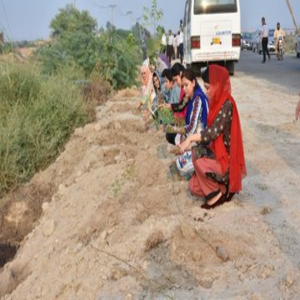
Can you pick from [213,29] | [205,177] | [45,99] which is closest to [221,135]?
[205,177]

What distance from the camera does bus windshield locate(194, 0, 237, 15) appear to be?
1398 centimetres

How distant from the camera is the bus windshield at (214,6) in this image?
14.0 metres

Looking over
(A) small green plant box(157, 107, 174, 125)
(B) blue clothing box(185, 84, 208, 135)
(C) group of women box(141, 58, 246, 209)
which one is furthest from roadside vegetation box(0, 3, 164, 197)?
(B) blue clothing box(185, 84, 208, 135)

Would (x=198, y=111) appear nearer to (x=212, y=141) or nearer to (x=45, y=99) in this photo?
(x=212, y=141)

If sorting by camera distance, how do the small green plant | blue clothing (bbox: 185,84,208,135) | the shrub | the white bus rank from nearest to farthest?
1. blue clothing (bbox: 185,84,208,135)
2. the small green plant
3. the shrub
4. the white bus

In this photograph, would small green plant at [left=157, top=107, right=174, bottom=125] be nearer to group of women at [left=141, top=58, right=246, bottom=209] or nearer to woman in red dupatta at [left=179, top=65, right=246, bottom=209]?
group of women at [left=141, top=58, right=246, bottom=209]

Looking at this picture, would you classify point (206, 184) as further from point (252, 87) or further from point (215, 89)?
point (252, 87)

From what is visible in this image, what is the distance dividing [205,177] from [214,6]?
10801 mm

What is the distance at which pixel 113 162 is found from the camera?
6.33 meters

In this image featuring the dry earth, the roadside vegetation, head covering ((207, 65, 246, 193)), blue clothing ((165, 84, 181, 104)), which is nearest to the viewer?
the dry earth

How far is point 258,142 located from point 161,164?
5.57 ft

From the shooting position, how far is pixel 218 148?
162 inches

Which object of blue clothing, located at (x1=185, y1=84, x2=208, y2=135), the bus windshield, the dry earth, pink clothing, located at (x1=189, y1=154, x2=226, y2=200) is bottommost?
the dry earth

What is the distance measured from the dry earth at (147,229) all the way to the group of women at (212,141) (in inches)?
7.6
